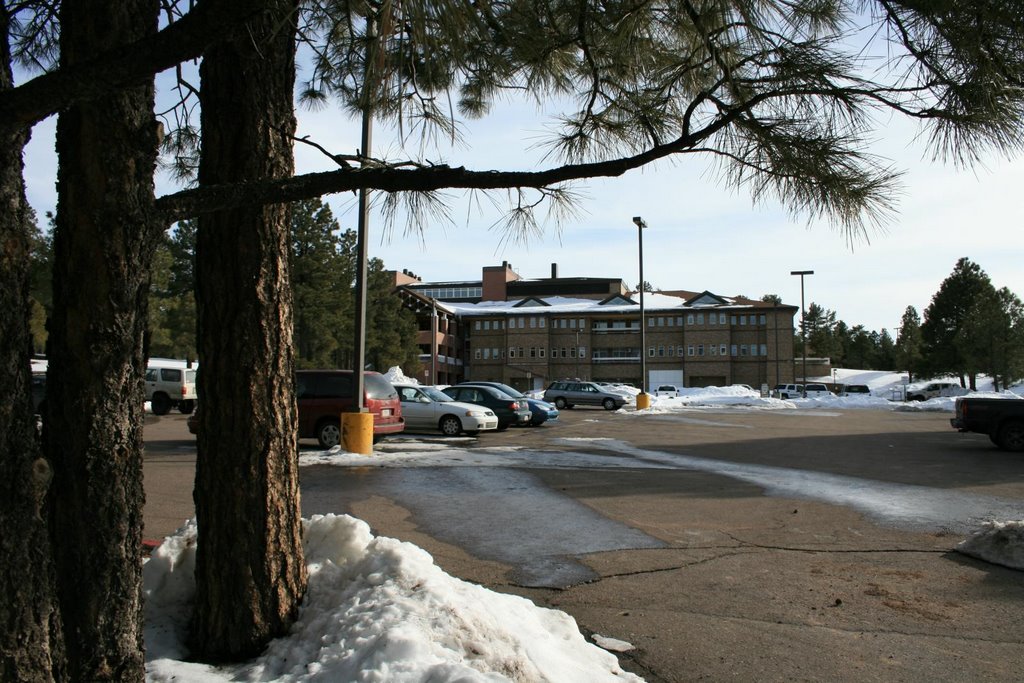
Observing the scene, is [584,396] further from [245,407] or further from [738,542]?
[245,407]

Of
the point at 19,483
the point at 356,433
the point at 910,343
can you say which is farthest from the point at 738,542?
the point at 910,343

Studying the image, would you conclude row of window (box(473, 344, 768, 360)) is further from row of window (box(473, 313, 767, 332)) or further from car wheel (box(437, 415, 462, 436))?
car wheel (box(437, 415, 462, 436))

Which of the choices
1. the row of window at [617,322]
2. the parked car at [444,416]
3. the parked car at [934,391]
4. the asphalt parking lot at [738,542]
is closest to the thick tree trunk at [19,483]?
the asphalt parking lot at [738,542]

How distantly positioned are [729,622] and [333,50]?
14.1 feet

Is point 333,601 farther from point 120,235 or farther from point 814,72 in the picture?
point 814,72

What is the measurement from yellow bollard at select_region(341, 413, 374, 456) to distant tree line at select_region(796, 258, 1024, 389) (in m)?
47.4

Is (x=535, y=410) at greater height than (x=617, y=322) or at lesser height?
lesser

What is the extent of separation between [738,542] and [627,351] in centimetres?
7483

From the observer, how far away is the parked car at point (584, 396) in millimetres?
41000

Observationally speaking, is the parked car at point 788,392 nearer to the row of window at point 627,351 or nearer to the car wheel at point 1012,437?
the row of window at point 627,351

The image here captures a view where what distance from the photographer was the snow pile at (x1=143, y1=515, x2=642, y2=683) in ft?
11.3

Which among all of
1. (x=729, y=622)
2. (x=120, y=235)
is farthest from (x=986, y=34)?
(x=120, y=235)

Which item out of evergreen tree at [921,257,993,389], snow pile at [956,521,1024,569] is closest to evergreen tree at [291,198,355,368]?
Answer: snow pile at [956,521,1024,569]

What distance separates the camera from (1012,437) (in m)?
16.6
